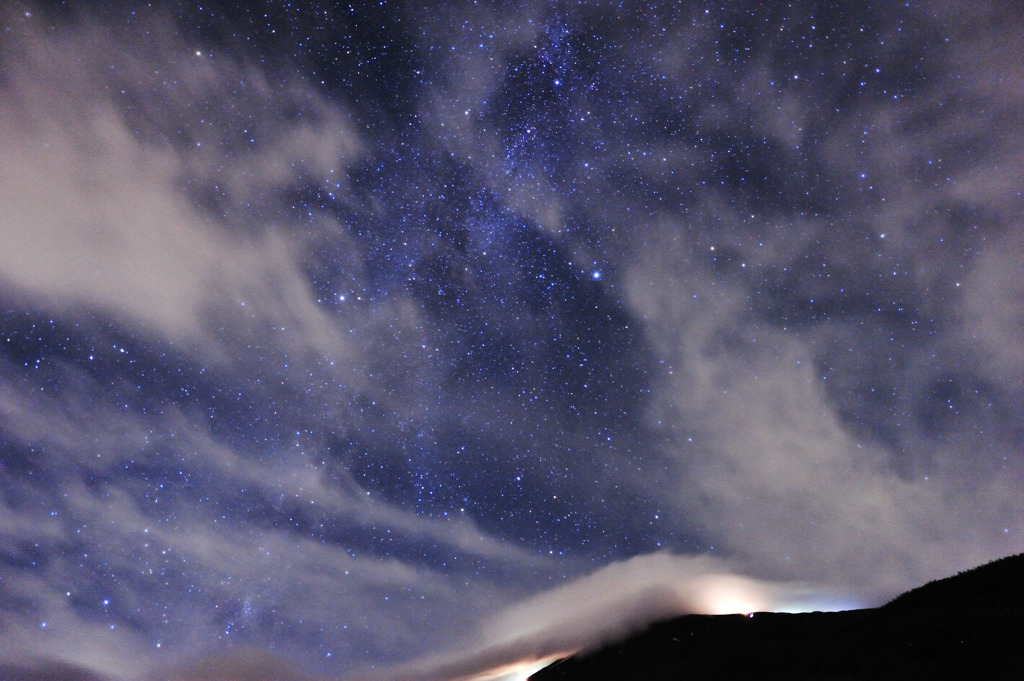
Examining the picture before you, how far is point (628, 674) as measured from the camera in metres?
78.9

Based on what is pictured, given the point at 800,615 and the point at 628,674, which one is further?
the point at 800,615

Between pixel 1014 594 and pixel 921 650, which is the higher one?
pixel 1014 594

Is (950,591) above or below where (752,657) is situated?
above

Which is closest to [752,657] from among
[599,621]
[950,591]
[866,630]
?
[866,630]

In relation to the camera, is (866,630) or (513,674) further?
(513,674)

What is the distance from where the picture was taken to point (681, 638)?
9181 centimetres

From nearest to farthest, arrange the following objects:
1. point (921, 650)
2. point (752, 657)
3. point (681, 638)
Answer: point (921, 650) → point (752, 657) → point (681, 638)

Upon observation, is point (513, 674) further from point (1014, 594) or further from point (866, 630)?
point (1014, 594)

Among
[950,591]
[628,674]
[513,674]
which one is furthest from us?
[513,674]

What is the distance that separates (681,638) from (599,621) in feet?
152

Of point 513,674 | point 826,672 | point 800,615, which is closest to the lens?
point 826,672

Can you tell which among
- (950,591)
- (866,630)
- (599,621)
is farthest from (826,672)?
(599,621)

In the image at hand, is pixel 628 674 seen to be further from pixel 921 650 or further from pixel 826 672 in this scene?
pixel 921 650

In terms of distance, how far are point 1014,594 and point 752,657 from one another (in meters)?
28.5
